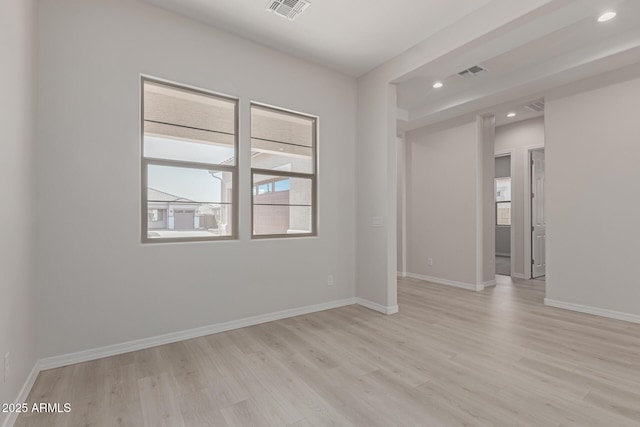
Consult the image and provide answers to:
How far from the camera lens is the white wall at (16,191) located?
65.9 inches

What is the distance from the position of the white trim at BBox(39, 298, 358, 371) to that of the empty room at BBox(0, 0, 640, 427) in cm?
2

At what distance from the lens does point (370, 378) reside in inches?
89.7

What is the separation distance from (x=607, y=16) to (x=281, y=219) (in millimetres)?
3897

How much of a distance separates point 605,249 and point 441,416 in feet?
11.2

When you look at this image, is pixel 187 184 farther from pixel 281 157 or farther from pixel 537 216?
pixel 537 216

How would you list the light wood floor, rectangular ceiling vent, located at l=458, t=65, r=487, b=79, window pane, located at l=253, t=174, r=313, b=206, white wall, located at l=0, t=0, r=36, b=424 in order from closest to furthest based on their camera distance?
white wall, located at l=0, t=0, r=36, b=424 < the light wood floor < window pane, located at l=253, t=174, r=313, b=206 < rectangular ceiling vent, located at l=458, t=65, r=487, b=79

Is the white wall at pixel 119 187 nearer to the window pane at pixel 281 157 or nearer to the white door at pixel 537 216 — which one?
the window pane at pixel 281 157

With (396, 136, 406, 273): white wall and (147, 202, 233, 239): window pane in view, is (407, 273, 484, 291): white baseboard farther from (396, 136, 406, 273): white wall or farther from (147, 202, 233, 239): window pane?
(147, 202, 233, 239): window pane

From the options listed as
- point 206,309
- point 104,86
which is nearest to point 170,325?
point 206,309

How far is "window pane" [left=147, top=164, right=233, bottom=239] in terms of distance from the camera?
9.70 ft

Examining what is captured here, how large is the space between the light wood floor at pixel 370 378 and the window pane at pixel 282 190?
4.78ft

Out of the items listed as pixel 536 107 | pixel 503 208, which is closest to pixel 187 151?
pixel 536 107

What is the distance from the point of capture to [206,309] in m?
3.14

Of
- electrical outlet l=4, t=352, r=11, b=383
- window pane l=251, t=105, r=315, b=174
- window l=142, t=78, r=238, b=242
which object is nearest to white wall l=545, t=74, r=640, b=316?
window pane l=251, t=105, r=315, b=174
